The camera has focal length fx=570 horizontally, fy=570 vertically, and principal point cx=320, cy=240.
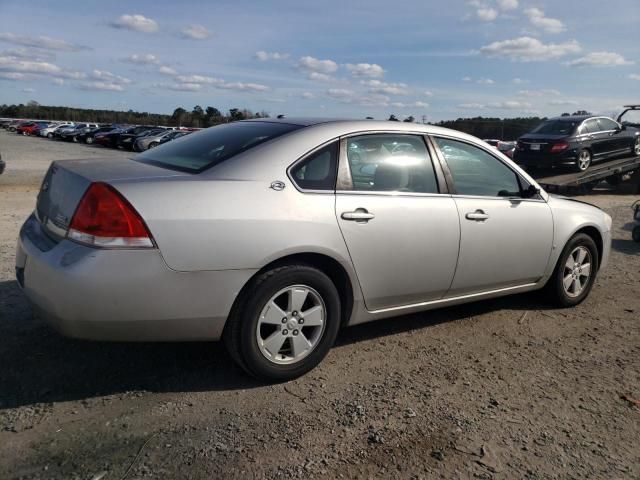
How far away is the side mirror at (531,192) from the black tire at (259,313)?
2.07 meters

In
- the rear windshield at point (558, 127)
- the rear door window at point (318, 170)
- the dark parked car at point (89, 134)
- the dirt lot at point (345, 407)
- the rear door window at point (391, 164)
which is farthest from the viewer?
the dark parked car at point (89, 134)

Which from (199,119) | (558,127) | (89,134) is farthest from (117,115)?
(558,127)

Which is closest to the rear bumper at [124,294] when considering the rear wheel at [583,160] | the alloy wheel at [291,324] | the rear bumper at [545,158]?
the alloy wheel at [291,324]

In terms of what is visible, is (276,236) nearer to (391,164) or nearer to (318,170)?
(318,170)

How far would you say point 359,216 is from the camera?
11.7ft

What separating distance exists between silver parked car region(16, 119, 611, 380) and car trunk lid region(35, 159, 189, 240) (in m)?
0.01

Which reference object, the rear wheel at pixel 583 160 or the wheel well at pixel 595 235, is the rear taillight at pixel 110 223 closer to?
the wheel well at pixel 595 235

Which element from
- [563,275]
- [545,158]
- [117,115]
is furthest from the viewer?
[117,115]

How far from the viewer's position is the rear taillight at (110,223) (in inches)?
113

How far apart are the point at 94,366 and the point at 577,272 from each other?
4.05 m

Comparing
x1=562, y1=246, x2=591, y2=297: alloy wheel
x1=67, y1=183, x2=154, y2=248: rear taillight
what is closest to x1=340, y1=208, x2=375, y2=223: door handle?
x1=67, y1=183, x2=154, y2=248: rear taillight

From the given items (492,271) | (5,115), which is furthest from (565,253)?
(5,115)

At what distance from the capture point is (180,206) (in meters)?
3.00

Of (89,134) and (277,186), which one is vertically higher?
(277,186)
